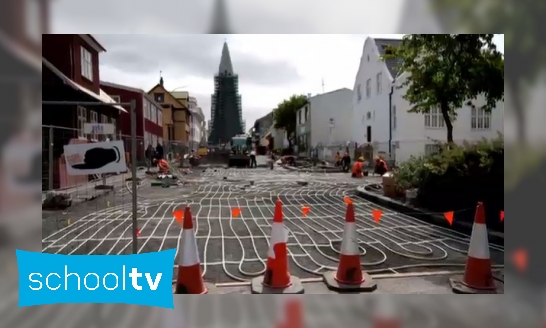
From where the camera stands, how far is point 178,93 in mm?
3822

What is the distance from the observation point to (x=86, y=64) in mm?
3613

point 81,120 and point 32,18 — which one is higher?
point 32,18

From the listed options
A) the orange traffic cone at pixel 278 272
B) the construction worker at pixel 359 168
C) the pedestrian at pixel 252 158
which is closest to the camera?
the orange traffic cone at pixel 278 272

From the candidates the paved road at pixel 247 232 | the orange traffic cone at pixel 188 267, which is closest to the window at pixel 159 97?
the paved road at pixel 247 232

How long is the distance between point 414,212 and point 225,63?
3.00 meters

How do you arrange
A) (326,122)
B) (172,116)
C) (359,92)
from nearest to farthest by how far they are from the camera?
(172,116) → (359,92) → (326,122)

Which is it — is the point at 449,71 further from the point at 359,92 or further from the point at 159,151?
the point at 159,151

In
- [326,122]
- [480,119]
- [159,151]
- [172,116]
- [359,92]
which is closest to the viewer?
[480,119]

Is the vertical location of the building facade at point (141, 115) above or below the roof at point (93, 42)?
below

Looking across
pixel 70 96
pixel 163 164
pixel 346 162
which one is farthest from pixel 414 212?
pixel 70 96

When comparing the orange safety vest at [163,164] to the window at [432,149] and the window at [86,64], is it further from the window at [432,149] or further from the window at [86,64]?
the window at [432,149]

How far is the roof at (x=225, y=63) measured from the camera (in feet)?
11.7

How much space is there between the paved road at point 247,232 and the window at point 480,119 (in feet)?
3.97

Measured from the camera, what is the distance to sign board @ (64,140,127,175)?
3682 mm
